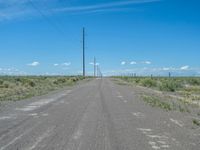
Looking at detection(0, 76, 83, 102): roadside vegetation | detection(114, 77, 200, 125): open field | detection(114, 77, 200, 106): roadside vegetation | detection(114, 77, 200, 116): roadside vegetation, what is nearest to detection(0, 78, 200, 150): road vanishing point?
detection(114, 77, 200, 125): open field

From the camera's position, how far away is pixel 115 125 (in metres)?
10.1

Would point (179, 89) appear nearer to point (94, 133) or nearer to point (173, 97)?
point (173, 97)

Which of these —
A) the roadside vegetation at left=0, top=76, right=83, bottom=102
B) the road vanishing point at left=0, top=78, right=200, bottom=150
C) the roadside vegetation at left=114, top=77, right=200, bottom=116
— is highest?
the roadside vegetation at left=0, top=76, right=83, bottom=102

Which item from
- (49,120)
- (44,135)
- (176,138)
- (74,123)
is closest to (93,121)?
(74,123)

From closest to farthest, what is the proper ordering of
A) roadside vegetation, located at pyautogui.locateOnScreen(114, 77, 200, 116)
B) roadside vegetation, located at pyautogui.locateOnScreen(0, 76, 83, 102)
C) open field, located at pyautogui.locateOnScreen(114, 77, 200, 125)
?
open field, located at pyautogui.locateOnScreen(114, 77, 200, 125), roadside vegetation, located at pyautogui.locateOnScreen(114, 77, 200, 116), roadside vegetation, located at pyautogui.locateOnScreen(0, 76, 83, 102)

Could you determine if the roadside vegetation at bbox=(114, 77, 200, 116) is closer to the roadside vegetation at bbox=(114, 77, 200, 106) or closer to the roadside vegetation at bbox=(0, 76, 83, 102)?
the roadside vegetation at bbox=(114, 77, 200, 106)

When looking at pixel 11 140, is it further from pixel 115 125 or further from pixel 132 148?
pixel 115 125

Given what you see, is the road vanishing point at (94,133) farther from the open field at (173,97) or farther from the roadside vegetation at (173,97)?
the roadside vegetation at (173,97)

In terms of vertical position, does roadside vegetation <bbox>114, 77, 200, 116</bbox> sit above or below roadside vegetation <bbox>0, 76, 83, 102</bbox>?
below

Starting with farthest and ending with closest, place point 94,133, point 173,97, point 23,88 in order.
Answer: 1. point 23,88
2. point 173,97
3. point 94,133

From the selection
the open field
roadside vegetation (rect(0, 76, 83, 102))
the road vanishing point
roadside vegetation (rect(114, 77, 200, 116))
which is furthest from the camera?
roadside vegetation (rect(0, 76, 83, 102))

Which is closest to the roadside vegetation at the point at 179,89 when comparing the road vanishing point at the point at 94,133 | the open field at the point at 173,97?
the open field at the point at 173,97

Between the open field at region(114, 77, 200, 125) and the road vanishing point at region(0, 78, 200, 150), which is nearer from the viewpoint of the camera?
the road vanishing point at region(0, 78, 200, 150)

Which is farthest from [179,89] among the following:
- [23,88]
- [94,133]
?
[94,133]
